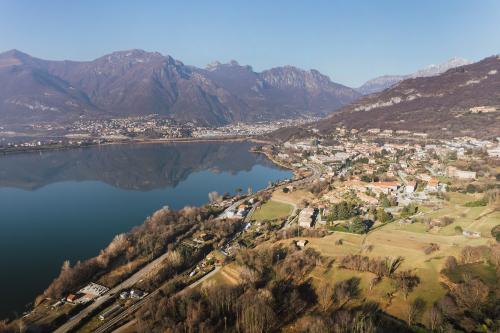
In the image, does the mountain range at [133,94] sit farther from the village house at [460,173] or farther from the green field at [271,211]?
the village house at [460,173]

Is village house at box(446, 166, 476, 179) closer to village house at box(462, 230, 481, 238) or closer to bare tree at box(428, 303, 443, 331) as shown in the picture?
village house at box(462, 230, 481, 238)

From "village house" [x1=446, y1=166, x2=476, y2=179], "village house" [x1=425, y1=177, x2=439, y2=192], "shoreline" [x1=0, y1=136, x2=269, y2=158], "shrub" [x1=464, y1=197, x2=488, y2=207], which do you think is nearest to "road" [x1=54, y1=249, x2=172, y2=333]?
"shrub" [x1=464, y1=197, x2=488, y2=207]

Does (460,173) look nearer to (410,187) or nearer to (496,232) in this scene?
(410,187)

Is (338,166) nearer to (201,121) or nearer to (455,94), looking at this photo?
(455,94)

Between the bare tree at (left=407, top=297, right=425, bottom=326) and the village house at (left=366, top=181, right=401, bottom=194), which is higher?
the village house at (left=366, top=181, right=401, bottom=194)

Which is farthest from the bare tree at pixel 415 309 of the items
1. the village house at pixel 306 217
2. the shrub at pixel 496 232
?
the village house at pixel 306 217

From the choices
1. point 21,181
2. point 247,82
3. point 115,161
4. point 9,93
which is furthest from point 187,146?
point 247,82
